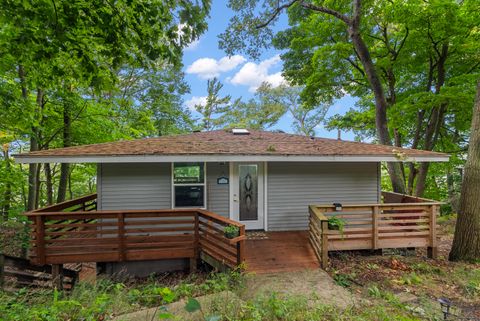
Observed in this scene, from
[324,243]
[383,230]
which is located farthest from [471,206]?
[324,243]

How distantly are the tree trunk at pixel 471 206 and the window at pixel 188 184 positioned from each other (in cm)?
619

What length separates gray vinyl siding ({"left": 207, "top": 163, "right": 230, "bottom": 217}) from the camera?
7.15 metres

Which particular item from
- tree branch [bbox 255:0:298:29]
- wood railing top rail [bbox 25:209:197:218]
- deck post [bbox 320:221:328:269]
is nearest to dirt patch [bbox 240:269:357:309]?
deck post [bbox 320:221:328:269]

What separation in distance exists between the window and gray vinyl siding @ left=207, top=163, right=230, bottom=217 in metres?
0.19

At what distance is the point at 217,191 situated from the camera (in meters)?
7.19

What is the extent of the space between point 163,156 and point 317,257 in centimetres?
411

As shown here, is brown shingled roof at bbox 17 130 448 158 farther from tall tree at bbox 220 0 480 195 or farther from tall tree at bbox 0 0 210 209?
tall tree at bbox 220 0 480 195

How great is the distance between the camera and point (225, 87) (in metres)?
22.8

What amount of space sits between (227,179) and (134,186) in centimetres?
247

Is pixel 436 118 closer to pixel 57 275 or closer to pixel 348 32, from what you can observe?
pixel 348 32

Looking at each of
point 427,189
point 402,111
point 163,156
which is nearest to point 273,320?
point 163,156

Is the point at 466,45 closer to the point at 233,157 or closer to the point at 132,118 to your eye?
the point at 233,157

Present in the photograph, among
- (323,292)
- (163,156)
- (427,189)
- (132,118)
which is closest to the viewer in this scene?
(323,292)

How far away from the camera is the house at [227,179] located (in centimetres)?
586
